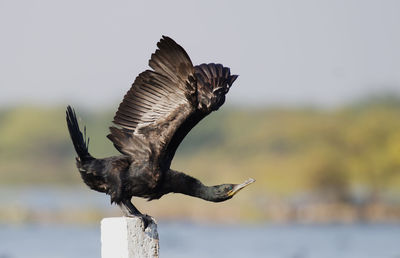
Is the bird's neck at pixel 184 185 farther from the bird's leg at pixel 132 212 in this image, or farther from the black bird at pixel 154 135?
the bird's leg at pixel 132 212

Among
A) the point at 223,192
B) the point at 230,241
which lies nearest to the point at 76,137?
the point at 223,192

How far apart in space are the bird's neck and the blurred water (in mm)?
10928

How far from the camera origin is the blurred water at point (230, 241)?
20391 millimetres

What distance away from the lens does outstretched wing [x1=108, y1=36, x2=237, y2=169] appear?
805 cm

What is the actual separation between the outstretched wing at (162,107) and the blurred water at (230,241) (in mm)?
10868

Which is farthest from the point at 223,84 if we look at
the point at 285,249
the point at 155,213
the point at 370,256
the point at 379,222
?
the point at 379,222

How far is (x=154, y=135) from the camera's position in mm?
8141

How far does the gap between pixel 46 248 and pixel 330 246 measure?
21.0 feet

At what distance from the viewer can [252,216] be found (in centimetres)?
2766

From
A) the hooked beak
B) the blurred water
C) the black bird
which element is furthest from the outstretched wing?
the blurred water

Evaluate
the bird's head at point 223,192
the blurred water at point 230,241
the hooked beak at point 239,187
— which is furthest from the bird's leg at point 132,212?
the blurred water at point 230,241

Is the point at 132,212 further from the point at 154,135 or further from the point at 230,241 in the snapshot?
the point at 230,241

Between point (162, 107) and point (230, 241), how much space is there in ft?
51.6

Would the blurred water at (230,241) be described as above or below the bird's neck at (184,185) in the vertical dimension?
below
